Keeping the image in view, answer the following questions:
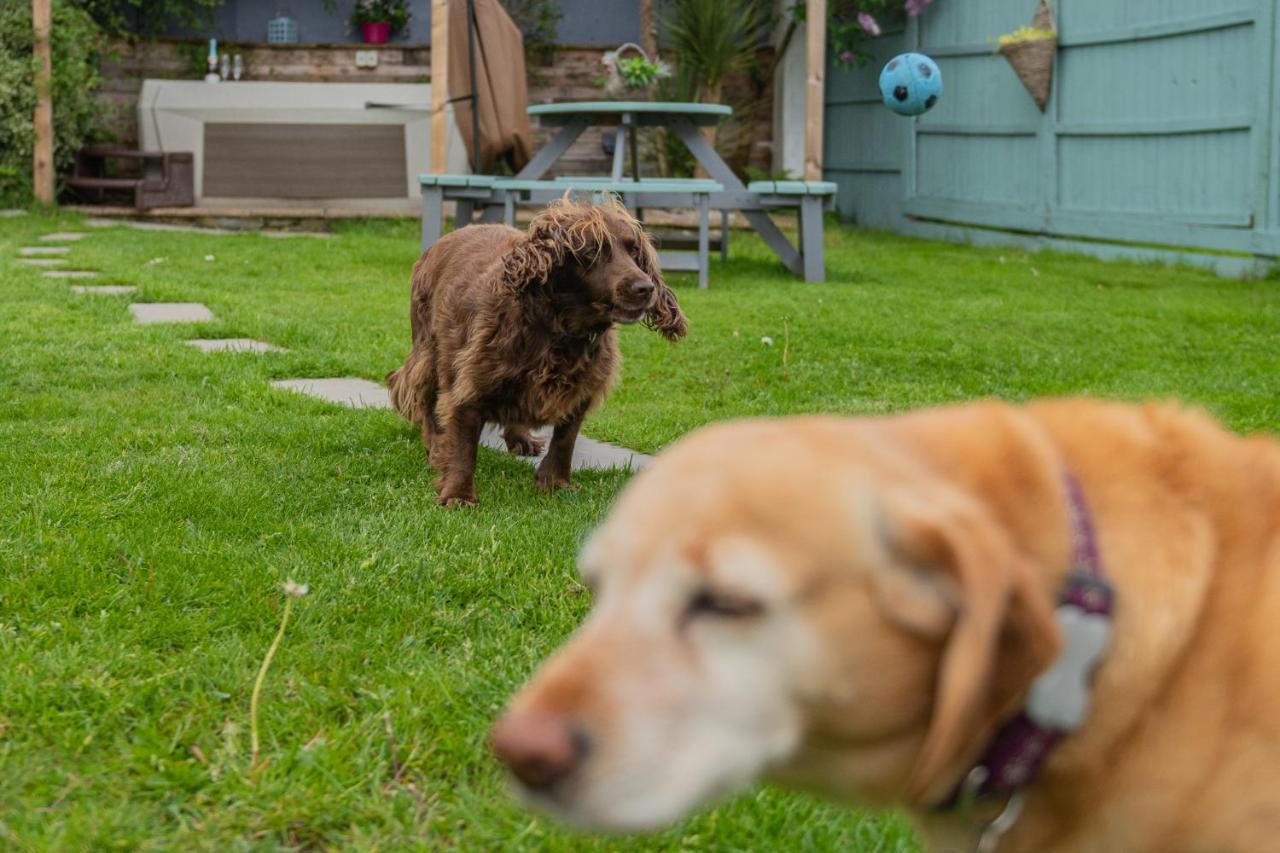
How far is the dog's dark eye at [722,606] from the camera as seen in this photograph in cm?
123

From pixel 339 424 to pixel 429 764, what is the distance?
8.97ft

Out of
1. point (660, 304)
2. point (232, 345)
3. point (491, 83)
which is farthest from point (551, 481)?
point (491, 83)

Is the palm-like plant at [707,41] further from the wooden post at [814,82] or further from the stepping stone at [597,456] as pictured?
the stepping stone at [597,456]

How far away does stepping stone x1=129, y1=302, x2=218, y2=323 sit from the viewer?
6.87 meters

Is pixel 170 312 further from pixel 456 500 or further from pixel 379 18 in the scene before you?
pixel 379 18

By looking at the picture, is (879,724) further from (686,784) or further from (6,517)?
(6,517)

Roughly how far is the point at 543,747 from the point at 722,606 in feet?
0.69

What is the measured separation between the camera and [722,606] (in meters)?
1.24

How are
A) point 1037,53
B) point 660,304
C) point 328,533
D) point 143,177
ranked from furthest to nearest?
point 143,177, point 1037,53, point 660,304, point 328,533

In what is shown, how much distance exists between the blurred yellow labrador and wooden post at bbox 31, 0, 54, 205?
1290 centimetres

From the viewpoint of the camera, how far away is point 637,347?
662 cm

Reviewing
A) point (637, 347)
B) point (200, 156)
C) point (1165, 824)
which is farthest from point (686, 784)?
point (200, 156)

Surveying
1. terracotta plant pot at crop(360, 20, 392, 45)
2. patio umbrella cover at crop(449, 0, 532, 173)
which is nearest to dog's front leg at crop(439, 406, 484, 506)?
patio umbrella cover at crop(449, 0, 532, 173)

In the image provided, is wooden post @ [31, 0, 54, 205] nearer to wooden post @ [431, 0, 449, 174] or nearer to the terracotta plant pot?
the terracotta plant pot
